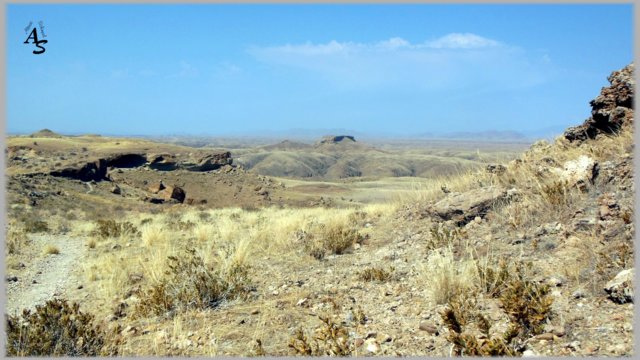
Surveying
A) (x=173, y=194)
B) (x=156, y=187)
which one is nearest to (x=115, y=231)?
(x=173, y=194)

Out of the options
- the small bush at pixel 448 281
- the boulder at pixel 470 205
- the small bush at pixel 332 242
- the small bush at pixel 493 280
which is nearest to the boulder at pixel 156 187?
the small bush at pixel 332 242

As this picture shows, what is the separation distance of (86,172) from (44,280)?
2646 centimetres

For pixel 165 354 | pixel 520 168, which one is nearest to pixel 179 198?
pixel 520 168

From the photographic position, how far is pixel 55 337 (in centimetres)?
480

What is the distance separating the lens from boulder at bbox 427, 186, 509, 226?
306 inches

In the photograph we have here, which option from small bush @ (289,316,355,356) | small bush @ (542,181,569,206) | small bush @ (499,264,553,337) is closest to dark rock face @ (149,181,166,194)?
small bush @ (542,181,569,206)

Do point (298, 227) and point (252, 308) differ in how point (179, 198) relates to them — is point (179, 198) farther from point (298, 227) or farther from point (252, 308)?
point (252, 308)

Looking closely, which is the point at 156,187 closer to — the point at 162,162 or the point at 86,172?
the point at 86,172

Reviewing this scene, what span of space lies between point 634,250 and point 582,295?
83cm

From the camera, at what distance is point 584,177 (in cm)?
691

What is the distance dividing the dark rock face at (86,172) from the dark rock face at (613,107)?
31095 mm

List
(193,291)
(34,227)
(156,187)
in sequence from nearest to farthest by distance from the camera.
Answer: (193,291)
(34,227)
(156,187)

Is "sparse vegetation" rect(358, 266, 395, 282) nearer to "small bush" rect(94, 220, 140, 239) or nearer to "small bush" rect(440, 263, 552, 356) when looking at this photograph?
"small bush" rect(440, 263, 552, 356)

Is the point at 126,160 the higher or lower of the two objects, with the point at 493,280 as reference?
lower
